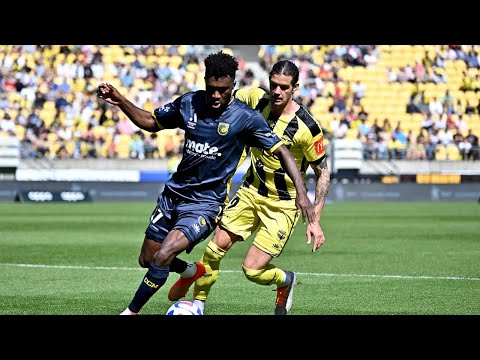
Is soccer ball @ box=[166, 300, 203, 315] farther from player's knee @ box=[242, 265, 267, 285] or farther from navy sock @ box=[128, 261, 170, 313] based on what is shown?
player's knee @ box=[242, 265, 267, 285]

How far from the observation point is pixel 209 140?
29.6ft

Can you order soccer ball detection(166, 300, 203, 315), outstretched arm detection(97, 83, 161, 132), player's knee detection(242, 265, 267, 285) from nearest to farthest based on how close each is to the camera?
outstretched arm detection(97, 83, 161, 132), soccer ball detection(166, 300, 203, 315), player's knee detection(242, 265, 267, 285)

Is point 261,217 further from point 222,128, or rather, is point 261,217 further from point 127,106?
point 127,106

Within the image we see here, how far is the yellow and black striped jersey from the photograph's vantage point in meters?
9.87

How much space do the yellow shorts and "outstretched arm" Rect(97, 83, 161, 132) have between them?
1.28m

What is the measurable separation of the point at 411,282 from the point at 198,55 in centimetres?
2881

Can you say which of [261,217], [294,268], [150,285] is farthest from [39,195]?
[150,285]

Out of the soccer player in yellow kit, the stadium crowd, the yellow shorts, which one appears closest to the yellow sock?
the soccer player in yellow kit

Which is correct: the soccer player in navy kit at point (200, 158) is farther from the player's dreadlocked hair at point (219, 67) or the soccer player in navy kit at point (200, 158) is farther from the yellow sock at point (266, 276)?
the yellow sock at point (266, 276)

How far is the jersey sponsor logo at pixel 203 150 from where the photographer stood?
9039mm

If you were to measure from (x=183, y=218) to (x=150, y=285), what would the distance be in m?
0.71

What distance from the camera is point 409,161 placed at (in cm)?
3603

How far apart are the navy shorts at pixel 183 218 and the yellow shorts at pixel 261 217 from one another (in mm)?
665
